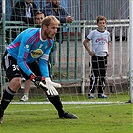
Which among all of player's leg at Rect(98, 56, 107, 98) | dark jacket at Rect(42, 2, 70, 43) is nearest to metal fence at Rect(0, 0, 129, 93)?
dark jacket at Rect(42, 2, 70, 43)

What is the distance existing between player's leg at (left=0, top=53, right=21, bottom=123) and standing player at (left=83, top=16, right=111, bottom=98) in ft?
14.6

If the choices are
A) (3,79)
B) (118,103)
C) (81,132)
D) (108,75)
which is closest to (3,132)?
(81,132)

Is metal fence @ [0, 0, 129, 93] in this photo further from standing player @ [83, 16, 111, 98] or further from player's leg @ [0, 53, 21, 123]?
player's leg @ [0, 53, 21, 123]

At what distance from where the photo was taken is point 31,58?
34.8 feet

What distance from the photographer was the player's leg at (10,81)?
1013 centimetres

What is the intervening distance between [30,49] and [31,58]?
0.30 m

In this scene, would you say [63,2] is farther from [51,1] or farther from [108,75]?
[108,75]

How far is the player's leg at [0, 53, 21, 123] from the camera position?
10133mm

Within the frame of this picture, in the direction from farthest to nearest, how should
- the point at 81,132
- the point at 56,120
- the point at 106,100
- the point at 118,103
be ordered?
the point at 106,100 < the point at 118,103 < the point at 56,120 < the point at 81,132

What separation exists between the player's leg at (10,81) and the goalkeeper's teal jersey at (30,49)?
4.2 inches

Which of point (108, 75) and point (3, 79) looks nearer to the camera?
point (3, 79)

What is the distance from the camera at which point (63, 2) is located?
15977 millimetres

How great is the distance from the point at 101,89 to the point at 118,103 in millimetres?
1713

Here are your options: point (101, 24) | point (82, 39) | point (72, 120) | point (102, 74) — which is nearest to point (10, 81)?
point (72, 120)
